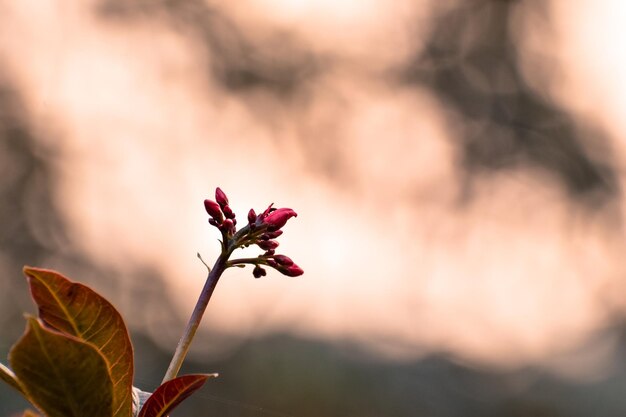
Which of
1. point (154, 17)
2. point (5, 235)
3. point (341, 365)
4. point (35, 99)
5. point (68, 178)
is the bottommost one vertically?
point (341, 365)

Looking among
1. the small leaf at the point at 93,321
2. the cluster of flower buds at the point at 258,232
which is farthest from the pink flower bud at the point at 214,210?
the small leaf at the point at 93,321

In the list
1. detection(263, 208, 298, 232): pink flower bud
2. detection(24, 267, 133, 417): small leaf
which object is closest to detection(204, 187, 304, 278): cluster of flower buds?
detection(263, 208, 298, 232): pink flower bud

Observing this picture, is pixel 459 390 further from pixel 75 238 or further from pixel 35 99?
pixel 35 99

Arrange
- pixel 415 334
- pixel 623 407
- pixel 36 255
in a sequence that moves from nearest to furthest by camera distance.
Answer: pixel 623 407, pixel 415 334, pixel 36 255

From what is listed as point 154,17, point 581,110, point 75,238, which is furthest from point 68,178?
point 581,110

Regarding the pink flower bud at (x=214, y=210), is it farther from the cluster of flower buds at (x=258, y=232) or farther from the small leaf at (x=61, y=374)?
the small leaf at (x=61, y=374)

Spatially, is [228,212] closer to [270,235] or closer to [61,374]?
[270,235]

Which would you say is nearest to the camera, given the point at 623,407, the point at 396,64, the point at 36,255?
the point at 623,407
